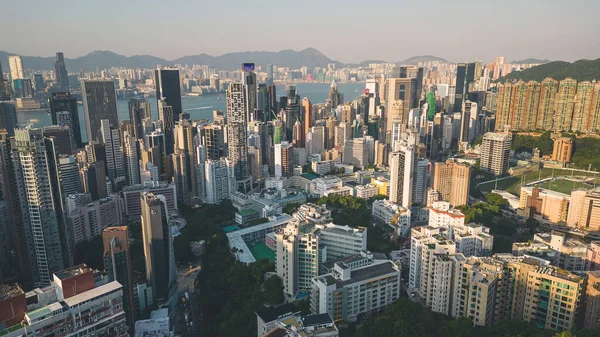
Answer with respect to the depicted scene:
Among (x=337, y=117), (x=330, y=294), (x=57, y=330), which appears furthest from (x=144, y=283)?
(x=337, y=117)

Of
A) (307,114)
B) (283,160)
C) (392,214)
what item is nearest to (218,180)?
(283,160)

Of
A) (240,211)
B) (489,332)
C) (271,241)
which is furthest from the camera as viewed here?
(240,211)

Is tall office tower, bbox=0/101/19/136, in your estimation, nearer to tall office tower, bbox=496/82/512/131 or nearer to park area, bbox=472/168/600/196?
park area, bbox=472/168/600/196

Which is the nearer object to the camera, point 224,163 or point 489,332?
point 489,332

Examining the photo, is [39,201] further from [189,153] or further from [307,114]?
[307,114]

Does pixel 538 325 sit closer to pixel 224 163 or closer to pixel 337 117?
pixel 224 163

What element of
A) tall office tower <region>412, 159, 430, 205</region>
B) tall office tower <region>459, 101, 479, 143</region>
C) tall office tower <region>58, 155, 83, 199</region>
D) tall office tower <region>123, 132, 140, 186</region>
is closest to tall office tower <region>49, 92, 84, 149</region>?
tall office tower <region>123, 132, 140, 186</region>
